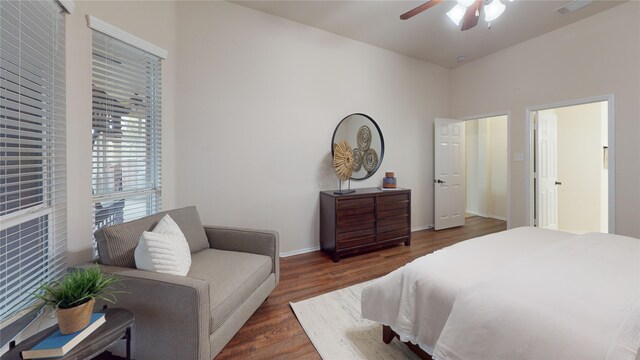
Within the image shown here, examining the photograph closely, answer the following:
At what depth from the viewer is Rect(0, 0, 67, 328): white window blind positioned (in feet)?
3.99

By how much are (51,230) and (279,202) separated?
76.7 inches

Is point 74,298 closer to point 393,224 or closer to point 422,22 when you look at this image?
point 393,224

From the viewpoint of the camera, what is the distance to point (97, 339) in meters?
1.06

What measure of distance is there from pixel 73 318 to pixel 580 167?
596 centimetres

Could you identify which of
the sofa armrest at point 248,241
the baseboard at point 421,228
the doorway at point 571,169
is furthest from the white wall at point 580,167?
the sofa armrest at point 248,241

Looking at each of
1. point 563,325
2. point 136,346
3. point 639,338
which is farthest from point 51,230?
point 639,338

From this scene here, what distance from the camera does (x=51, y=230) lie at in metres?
1.52

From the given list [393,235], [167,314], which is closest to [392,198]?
[393,235]

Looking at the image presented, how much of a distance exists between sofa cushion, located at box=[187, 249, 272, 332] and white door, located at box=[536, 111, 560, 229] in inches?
158

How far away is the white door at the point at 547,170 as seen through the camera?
3646 millimetres

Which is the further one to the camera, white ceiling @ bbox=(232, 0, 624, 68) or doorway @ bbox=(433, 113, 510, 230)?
doorway @ bbox=(433, 113, 510, 230)

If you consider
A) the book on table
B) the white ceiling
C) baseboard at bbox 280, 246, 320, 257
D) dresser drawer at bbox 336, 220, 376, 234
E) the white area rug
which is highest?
the white ceiling

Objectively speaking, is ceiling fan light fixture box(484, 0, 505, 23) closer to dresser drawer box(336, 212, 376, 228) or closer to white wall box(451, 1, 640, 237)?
white wall box(451, 1, 640, 237)

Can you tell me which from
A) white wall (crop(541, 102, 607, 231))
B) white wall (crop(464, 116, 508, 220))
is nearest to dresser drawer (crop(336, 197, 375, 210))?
white wall (crop(541, 102, 607, 231))
